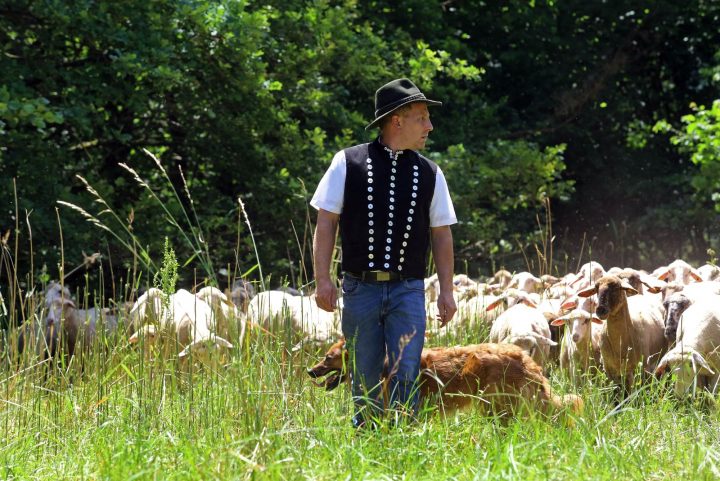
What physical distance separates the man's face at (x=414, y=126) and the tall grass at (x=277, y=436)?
45.5 inches

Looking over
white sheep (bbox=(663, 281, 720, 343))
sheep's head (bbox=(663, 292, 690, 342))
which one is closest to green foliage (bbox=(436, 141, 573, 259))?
white sheep (bbox=(663, 281, 720, 343))

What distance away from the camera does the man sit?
16.9ft

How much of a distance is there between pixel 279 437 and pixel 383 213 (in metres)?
1.31

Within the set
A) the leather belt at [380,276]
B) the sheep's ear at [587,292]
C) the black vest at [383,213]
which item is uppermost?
the black vest at [383,213]

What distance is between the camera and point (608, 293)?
7.51m

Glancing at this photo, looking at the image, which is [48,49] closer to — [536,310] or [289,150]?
[289,150]

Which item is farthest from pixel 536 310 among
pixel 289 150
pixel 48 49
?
pixel 48 49

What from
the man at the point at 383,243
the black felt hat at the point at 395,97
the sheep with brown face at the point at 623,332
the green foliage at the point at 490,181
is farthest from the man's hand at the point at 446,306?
the green foliage at the point at 490,181

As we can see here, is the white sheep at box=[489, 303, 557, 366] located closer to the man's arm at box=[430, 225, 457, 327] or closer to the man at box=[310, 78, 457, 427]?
the man's arm at box=[430, 225, 457, 327]

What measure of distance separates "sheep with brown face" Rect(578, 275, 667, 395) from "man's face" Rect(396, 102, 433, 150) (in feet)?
8.53

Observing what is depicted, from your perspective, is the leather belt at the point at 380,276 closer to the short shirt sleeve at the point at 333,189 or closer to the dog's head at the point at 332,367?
the short shirt sleeve at the point at 333,189

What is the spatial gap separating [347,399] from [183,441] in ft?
3.84

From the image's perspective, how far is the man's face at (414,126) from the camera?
5270 mm

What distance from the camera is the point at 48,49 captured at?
1159cm
